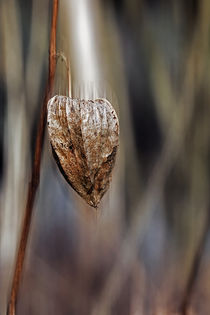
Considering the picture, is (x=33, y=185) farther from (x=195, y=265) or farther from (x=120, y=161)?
(x=195, y=265)

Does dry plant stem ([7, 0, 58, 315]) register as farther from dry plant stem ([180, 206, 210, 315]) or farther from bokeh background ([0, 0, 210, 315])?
dry plant stem ([180, 206, 210, 315])

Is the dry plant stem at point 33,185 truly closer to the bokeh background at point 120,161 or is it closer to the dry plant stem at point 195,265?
the bokeh background at point 120,161

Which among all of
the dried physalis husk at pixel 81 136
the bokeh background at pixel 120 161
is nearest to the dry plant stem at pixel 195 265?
the bokeh background at pixel 120 161

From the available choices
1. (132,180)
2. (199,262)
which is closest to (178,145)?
(132,180)

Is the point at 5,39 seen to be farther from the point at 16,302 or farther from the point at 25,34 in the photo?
the point at 16,302

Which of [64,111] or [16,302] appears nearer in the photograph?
[64,111]

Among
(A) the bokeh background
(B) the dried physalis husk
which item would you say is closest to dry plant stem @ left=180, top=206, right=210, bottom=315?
(A) the bokeh background
